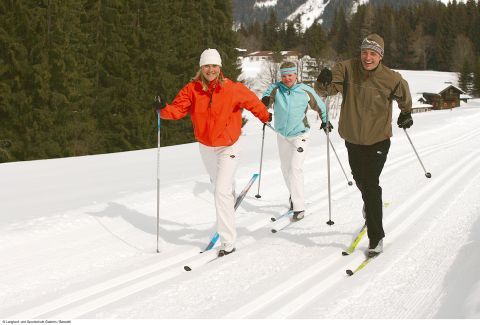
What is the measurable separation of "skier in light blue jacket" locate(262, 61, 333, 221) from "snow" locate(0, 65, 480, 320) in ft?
1.89

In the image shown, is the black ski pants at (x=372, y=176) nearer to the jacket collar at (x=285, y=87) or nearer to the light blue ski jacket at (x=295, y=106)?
the light blue ski jacket at (x=295, y=106)

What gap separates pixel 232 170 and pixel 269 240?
3.54ft

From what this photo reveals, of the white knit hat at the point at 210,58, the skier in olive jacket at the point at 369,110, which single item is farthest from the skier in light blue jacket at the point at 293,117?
the white knit hat at the point at 210,58

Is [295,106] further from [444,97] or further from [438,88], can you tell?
[438,88]

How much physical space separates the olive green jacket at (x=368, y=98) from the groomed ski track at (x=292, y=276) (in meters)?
1.32

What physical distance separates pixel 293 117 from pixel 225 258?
2.67m

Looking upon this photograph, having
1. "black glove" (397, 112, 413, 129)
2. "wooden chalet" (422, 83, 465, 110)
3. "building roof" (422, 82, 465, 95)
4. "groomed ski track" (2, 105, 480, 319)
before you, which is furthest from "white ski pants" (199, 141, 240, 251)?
"building roof" (422, 82, 465, 95)

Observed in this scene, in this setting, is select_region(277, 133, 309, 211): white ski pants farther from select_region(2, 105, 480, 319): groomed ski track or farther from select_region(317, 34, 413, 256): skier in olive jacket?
select_region(317, 34, 413, 256): skier in olive jacket

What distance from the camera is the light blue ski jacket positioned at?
284 inches

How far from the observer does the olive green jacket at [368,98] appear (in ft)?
16.9

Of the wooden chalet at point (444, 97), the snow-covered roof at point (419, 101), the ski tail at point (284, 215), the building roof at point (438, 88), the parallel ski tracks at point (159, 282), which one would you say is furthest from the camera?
the building roof at point (438, 88)

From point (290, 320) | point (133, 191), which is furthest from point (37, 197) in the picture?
point (290, 320)

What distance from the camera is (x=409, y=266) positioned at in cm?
485

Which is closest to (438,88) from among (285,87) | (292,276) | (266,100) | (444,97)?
(444,97)
